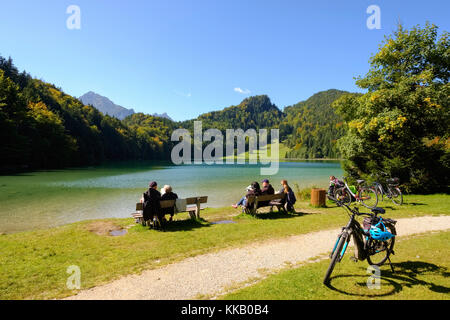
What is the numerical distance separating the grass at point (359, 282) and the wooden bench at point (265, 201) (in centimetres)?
561

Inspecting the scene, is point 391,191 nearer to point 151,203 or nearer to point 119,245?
point 151,203

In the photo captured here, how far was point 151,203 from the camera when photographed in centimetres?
960

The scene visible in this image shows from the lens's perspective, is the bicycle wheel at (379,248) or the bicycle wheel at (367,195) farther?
the bicycle wheel at (367,195)

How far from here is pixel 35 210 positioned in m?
15.2

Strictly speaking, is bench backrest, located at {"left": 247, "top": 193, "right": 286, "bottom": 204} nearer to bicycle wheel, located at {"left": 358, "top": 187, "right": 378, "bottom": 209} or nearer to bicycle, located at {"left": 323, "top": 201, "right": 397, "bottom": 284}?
bicycle wheel, located at {"left": 358, "top": 187, "right": 378, "bottom": 209}

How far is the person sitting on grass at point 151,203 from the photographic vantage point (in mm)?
9484

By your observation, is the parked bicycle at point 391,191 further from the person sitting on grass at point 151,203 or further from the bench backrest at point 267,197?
the person sitting on grass at point 151,203

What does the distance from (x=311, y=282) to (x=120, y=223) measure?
28.3 feet

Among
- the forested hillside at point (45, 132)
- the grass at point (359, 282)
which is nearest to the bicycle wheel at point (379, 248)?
the grass at point (359, 282)

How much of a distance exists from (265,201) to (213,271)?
6916 mm

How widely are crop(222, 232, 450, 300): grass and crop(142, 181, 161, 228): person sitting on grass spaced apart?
5.75 metres

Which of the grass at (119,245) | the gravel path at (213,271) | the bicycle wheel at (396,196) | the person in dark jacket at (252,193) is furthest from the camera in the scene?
the bicycle wheel at (396,196)
